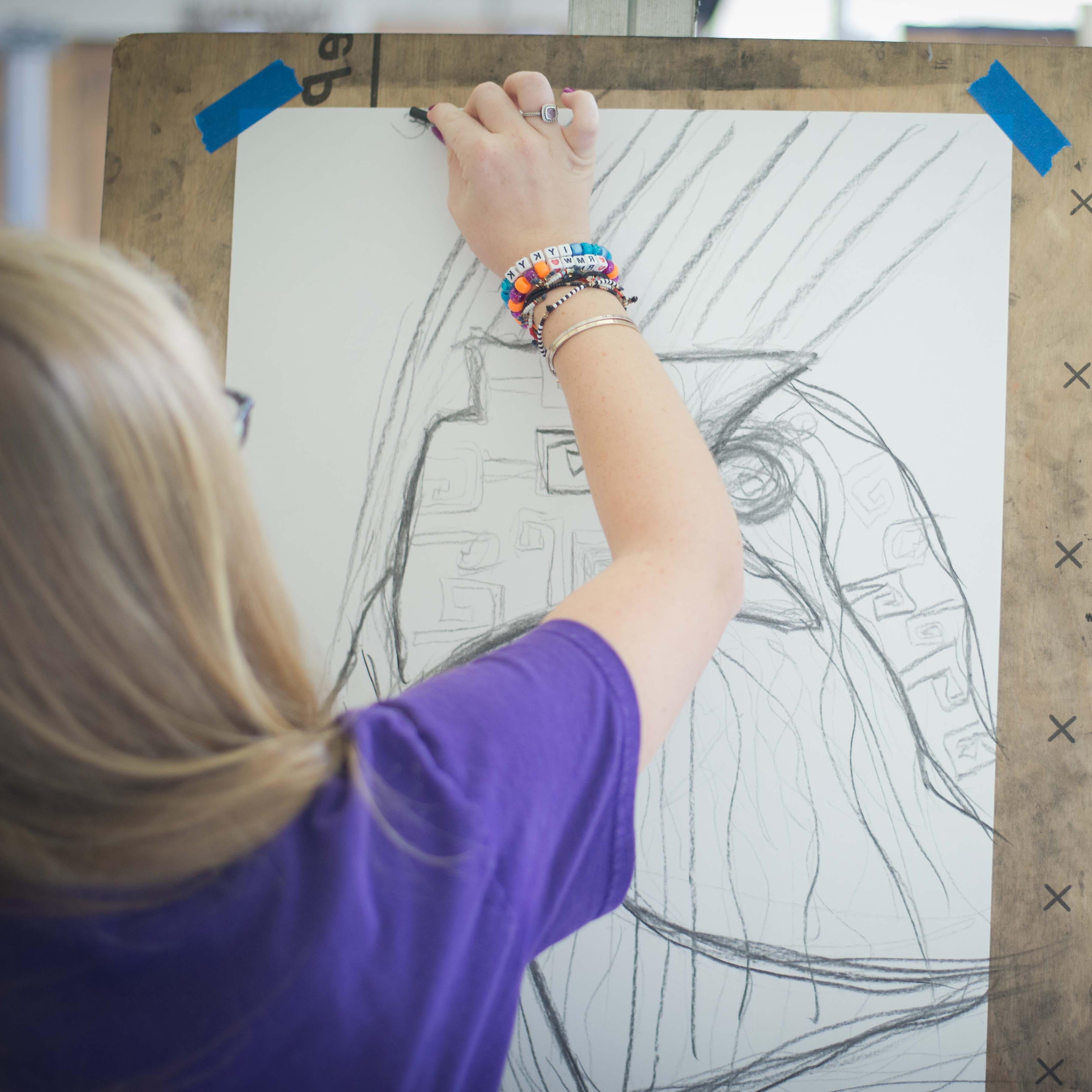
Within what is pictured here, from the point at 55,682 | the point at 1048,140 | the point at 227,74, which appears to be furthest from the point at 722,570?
the point at 227,74

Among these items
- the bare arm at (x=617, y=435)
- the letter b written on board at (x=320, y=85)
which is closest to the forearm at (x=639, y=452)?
the bare arm at (x=617, y=435)

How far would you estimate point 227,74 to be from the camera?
836 millimetres

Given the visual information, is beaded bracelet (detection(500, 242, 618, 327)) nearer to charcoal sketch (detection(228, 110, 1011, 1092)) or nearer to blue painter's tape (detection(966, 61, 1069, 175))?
charcoal sketch (detection(228, 110, 1011, 1092))

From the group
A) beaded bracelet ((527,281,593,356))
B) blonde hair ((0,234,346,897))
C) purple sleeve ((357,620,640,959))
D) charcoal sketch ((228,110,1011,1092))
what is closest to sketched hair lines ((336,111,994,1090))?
charcoal sketch ((228,110,1011,1092))

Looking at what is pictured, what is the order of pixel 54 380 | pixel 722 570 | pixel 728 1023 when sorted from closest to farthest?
pixel 54 380 → pixel 722 570 → pixel 728 1023

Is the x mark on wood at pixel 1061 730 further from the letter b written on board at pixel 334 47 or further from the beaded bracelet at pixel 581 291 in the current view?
the letter b written on board at pixel 334 47

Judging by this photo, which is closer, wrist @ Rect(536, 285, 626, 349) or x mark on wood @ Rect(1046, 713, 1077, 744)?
wrist @ Rect(536, 285, 626, 349)

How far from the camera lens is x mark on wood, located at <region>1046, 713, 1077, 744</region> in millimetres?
792

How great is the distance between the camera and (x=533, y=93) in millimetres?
731

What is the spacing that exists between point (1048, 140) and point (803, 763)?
2.28ft

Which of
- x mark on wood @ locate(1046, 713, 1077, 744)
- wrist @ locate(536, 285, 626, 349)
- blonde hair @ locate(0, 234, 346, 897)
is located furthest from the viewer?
x mark on wood @ locate(1046, 713, 1077, 744)

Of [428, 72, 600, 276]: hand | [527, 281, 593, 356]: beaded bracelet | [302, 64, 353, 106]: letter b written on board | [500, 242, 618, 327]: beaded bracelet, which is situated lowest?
[527, 281, 593, 356]: beaded bracelet

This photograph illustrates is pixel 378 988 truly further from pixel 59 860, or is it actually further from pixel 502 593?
pixel 502 593

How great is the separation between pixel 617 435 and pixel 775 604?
31cm
